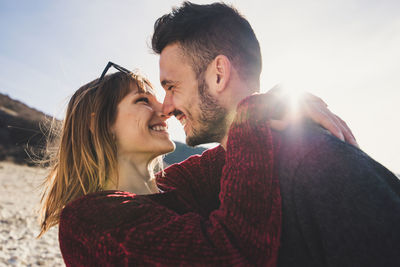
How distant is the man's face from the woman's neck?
51cm

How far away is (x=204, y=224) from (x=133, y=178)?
1.12 metres

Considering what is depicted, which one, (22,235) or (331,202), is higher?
(331,202)

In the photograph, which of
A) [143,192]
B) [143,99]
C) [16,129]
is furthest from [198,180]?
[16,129]

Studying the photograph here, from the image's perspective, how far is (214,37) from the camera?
2162 mm

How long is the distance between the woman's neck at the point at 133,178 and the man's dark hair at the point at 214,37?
3.20 feet

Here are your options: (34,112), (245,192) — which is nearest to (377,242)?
(245,192)

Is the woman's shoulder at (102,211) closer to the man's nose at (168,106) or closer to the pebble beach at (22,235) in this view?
the man's nose at (168,106)

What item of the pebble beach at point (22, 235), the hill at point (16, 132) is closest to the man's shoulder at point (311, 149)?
the pebble beach at point (22, 235)

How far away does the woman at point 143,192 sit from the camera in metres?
1.10

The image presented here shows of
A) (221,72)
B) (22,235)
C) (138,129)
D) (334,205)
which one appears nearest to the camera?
(334,205)

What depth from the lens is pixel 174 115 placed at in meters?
2.42

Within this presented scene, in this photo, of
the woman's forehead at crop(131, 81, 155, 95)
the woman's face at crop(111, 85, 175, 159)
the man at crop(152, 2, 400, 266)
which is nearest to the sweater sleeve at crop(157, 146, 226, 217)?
the woman's face at crop(111, 85, 175, 159)

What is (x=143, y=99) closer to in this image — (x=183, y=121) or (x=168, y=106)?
(x=168, y=106)

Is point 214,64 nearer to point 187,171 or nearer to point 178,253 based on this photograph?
point 187,171
